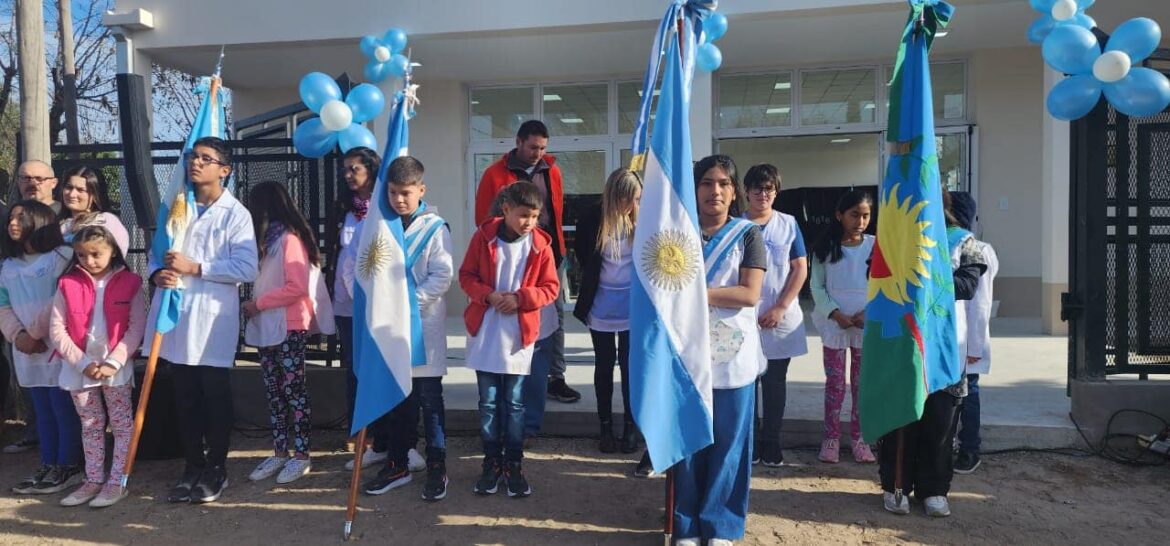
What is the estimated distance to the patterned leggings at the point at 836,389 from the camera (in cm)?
418

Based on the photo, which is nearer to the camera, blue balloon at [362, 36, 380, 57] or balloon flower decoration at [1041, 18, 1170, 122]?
balloon flower decoration at [1041, 18, 1170, 122]

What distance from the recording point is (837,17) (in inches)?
300

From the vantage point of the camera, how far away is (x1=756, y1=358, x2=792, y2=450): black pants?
412 cm

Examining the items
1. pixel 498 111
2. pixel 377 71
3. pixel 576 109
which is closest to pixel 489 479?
pixel 377 71

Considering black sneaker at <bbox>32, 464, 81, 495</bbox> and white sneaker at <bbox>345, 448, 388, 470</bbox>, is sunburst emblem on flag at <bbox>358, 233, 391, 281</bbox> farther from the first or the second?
black sneaker at <bbox>32, 464, 81, 495</bbox>

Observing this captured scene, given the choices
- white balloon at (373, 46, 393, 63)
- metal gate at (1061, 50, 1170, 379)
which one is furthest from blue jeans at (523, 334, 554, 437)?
white balloon at (373, 46, 393, 63)

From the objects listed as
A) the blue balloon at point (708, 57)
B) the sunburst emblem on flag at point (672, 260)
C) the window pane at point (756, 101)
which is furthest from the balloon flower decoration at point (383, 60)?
the window pane at point (756, 101)

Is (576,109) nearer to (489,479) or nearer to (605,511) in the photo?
(489,479)

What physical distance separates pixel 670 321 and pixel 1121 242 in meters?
3.20

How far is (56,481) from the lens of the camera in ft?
13.3

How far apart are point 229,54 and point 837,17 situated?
279 inches

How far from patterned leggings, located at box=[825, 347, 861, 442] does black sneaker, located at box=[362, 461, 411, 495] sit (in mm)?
2424

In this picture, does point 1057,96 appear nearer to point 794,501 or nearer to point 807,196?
point 794,501

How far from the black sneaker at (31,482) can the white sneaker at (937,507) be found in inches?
183
